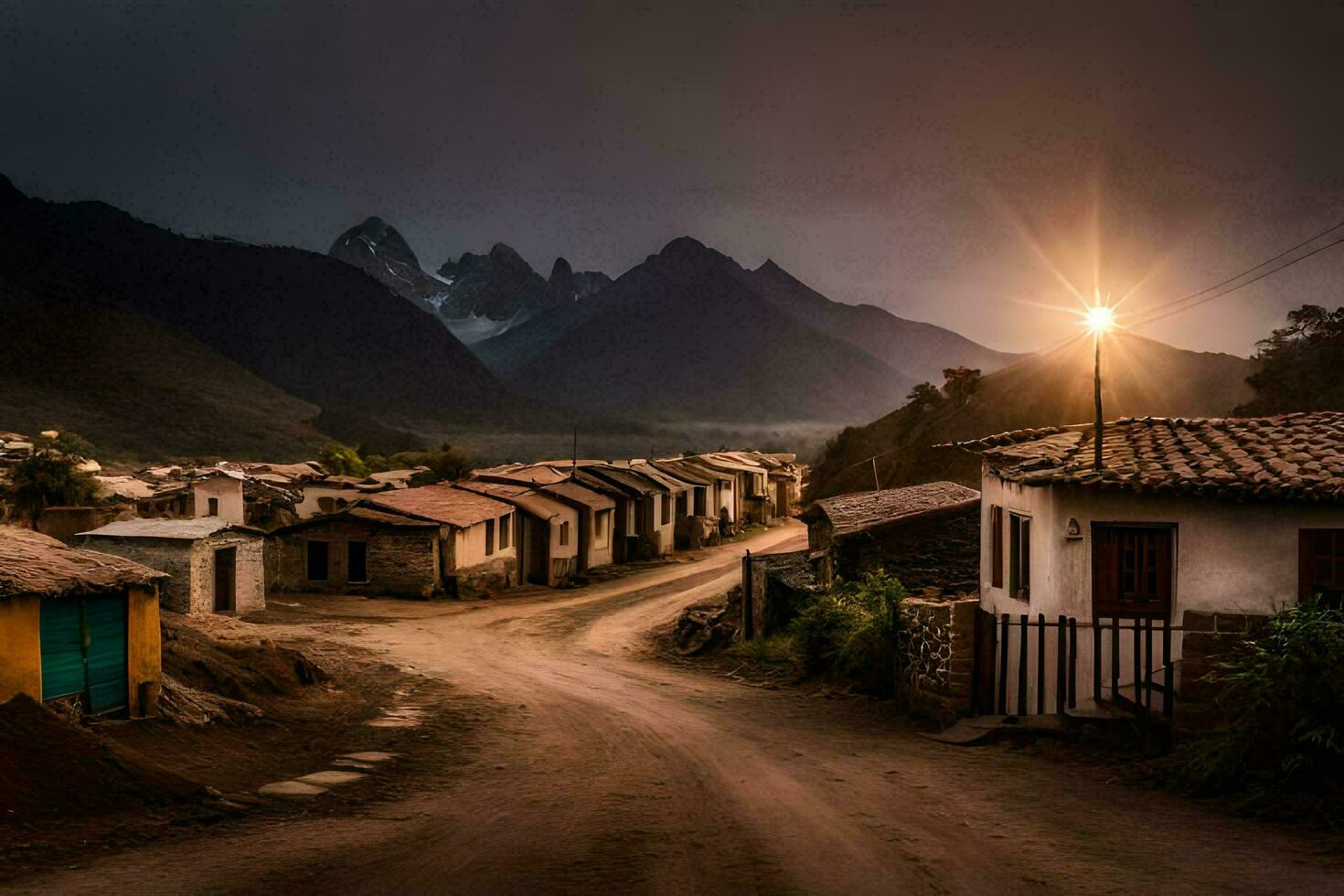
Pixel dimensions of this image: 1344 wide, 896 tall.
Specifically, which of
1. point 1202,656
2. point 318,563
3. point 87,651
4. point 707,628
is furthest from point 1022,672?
point 318,563

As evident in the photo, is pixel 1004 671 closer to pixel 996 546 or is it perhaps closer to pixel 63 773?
pixel 996 546

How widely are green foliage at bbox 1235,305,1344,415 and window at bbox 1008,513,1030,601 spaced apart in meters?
34.2

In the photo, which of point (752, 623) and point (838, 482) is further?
point (838, 482)

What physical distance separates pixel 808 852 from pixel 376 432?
14646cm

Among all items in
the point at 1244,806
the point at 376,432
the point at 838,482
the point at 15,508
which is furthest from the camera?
the point at 376,432

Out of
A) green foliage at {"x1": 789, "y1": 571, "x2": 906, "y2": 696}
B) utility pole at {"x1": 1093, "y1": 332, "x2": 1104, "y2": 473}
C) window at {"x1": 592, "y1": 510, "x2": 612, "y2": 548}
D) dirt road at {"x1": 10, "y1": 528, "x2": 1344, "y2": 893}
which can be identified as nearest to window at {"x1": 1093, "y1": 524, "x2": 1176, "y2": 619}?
utility pole at {"x1": 1093, "y1": 332, "x2": 1104, "y2": 473}

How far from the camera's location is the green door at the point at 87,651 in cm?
1171

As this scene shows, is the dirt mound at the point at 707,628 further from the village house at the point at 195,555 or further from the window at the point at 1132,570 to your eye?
the window at the point at 1132,570

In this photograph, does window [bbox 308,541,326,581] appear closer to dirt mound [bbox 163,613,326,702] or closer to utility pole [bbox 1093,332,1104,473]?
dirt mound [bbox 163,613,326,702]

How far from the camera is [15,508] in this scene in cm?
5053

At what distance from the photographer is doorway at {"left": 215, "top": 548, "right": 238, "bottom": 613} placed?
97.1 feet

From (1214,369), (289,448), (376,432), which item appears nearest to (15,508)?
(289,448)

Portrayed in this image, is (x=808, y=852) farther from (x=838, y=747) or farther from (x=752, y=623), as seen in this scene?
(x=752, y=623)

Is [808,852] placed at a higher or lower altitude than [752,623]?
higher
